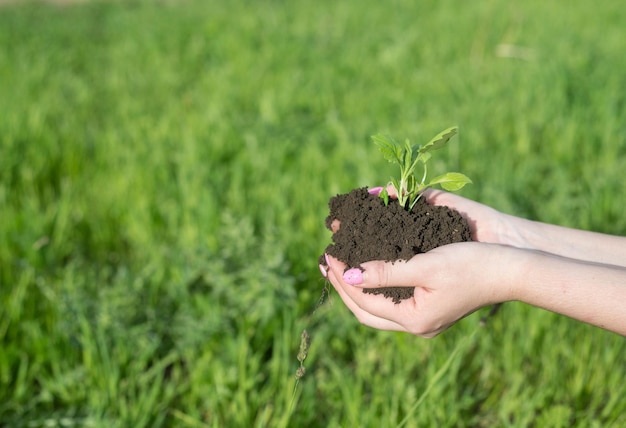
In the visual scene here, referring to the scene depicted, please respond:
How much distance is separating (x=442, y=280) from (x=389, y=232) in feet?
0.50

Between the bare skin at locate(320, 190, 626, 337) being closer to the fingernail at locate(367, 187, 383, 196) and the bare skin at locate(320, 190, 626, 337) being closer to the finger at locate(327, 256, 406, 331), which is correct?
the finger at locate(327, 256, 406, 331)

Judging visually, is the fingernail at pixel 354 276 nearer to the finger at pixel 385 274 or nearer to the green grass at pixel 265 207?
the finger at pixel 385 274

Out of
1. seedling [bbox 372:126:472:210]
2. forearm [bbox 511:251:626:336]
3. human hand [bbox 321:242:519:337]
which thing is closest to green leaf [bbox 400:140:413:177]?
seedling [bbox 372:126:472:210]

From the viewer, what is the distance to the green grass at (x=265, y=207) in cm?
183

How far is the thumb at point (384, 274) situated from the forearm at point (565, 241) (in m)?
0.35

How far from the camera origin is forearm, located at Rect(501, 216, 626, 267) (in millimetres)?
1439

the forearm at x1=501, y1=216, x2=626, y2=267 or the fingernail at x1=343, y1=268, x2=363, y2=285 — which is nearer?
the fingernail at x1=343, y1=268, x2=363, y2=285

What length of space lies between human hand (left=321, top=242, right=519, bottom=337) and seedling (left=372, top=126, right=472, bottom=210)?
0.49 ft

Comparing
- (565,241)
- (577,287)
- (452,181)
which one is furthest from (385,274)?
(565,241)

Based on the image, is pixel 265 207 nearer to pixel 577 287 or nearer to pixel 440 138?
pixel 440 138

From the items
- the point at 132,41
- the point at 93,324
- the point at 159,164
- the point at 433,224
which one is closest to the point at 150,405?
the point at 93,324

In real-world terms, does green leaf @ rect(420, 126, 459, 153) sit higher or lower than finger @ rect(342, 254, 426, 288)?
higher

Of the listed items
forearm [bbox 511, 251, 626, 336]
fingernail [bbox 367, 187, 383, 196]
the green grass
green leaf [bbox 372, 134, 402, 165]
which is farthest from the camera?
the green grass

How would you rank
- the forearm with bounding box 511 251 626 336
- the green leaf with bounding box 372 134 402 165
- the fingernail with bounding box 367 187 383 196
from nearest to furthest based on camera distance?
the forearm with bounding box 511 251 626 336
the green leaf with bounding box 372 134 402 165
the fingernail with bounding box 367 187 383 196
